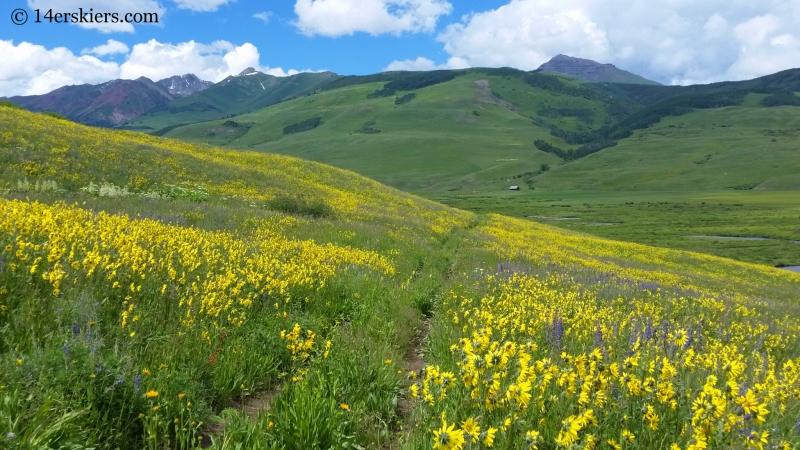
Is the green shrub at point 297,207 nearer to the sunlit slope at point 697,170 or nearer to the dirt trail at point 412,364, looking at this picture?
the dirt trail at point 412,364

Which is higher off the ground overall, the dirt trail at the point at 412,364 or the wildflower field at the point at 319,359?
the wildflower field at the point at 319,359

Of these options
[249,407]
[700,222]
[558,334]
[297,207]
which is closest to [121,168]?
[297,207]

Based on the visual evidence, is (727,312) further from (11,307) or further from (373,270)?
(11,307)

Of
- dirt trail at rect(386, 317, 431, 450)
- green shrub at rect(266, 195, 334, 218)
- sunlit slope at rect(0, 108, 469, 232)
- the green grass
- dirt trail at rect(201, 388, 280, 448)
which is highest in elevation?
sunlit slope at rect(0, 108, 469, 232)

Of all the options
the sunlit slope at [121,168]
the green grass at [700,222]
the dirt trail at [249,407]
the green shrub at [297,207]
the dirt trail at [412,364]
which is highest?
the sunlit slope at [121,168]

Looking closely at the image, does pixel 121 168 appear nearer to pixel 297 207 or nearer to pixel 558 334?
pixel 297 207

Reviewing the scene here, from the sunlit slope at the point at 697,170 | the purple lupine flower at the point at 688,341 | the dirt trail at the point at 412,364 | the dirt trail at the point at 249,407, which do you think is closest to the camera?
the dirt trail at the point at 249,407

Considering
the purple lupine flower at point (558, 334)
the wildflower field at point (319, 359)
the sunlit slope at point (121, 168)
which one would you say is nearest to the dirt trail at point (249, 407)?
the wildflower field at point (319, 359)

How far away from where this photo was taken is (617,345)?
22.0ft

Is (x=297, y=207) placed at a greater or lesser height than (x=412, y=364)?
greater

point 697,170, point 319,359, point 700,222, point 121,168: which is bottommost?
point 700,222

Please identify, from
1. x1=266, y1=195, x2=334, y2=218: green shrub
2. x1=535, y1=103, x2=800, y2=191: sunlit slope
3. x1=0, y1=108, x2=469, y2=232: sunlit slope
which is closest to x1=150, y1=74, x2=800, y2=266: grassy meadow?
x1=535, y1=103, x2=800, y2=191: sunlit slope

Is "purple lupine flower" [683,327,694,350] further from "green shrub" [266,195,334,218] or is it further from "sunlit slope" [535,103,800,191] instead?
"sunlit slope" [535,103,800,191]

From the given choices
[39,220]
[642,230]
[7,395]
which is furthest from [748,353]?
[642,230]
